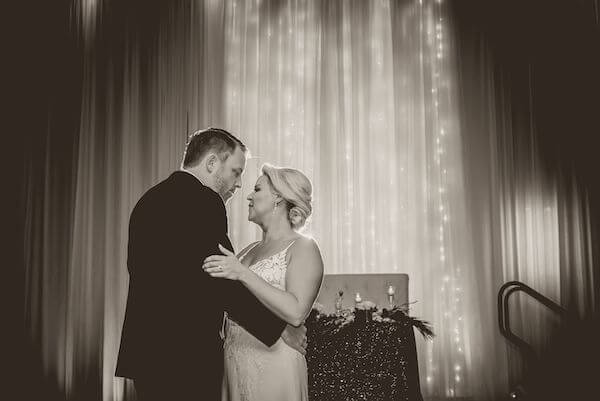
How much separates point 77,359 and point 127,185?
6.06ft

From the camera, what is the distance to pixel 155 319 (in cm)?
192

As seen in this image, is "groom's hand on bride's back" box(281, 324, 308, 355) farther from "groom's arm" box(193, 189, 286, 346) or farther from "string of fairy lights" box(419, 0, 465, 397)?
"string of fairy lights" box(419, 0, 465, 397)

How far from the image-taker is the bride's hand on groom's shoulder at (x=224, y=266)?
2012 millimetres

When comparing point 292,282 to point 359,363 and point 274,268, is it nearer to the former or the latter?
point 274,268

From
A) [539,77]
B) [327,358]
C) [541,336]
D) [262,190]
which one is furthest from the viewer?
[539,77]

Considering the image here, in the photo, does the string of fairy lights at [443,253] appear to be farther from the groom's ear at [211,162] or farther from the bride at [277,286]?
the groom's ear at [211,162]

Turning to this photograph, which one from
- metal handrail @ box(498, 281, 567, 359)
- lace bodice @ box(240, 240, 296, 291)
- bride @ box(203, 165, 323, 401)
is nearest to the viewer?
bride @ box(203, 165, 323, 401)

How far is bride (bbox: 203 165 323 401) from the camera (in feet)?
8.03

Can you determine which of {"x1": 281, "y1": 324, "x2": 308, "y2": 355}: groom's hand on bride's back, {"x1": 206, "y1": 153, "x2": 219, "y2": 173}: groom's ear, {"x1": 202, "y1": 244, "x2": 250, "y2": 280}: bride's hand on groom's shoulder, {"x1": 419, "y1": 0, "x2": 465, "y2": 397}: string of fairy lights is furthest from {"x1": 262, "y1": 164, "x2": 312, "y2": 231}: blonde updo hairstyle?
{"x1": 419, "y1": 0, "x2": 465, "y2": 397}: string of fairy lights

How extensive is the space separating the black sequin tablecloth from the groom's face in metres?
1.32

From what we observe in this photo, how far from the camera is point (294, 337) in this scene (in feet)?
8.95

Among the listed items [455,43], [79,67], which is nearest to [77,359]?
[79,67]

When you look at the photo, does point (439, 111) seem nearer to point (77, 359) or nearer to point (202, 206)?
point (77, 359)

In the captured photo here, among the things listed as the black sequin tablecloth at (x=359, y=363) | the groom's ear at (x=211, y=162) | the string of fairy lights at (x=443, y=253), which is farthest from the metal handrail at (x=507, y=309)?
the groom's ear at (x=211, y=162)
